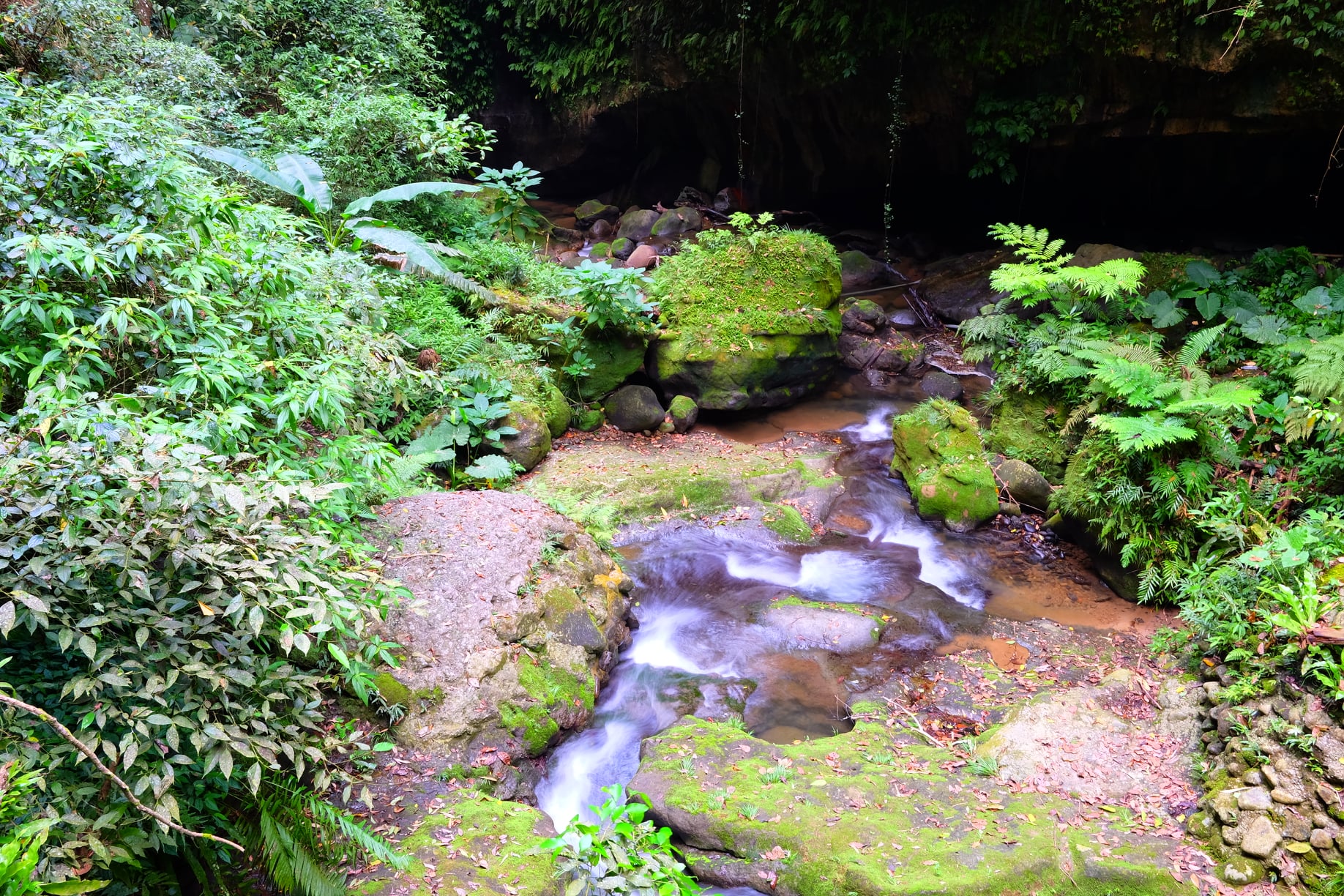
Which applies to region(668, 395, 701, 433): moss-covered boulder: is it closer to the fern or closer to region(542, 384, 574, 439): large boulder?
region(542, 384, 574, 439): large boulder

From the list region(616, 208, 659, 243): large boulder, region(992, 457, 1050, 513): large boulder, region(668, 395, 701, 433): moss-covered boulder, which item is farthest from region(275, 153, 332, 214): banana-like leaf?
region(616, 208, 659, 243): large boulder

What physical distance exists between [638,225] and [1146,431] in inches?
436

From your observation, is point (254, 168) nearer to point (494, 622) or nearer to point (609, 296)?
point (609, 296)

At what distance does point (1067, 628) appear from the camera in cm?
630

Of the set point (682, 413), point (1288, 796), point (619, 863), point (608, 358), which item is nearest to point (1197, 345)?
point (1288, 796)

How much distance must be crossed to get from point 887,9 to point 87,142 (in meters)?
10.7

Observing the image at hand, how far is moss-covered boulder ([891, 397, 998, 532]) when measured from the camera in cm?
791

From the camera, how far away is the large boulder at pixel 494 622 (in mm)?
4594

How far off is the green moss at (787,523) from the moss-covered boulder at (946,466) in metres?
1.39

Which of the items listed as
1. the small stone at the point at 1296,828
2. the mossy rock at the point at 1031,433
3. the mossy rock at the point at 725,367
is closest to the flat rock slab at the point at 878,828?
the small stone at the point at 1296,828

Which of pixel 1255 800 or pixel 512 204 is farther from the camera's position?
pixel 512 204

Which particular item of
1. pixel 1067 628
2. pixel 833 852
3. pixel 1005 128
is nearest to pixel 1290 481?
pixel 1067 628

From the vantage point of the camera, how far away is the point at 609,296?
29.9 feet

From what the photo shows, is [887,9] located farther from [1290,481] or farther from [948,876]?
[948,876]
